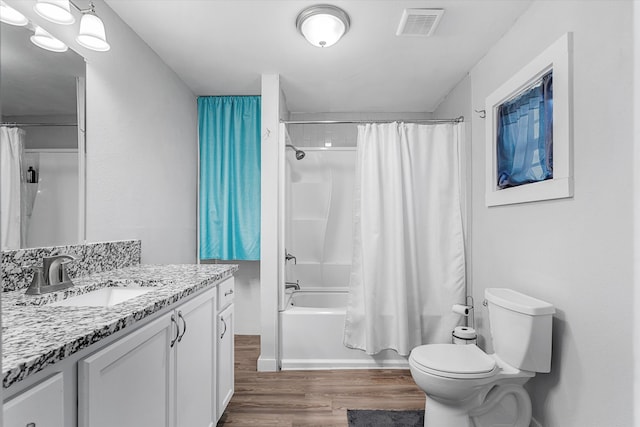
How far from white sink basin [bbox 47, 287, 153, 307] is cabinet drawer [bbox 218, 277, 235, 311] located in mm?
418

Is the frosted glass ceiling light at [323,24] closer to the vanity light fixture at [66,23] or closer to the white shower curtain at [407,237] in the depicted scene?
the white shower curtain at [407,237]

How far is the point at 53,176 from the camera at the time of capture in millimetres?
1561

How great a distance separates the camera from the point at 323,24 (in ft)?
6.52

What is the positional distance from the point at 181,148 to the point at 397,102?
6.77 ft

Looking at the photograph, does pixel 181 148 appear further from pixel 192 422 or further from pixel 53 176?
pixel 192 422

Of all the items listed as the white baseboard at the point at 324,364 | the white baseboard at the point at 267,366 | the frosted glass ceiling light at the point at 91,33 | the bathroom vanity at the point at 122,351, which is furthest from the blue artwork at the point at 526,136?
the frosted glass ceiling light at the point at 91,33

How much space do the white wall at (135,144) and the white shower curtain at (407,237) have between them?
1417 millimetres

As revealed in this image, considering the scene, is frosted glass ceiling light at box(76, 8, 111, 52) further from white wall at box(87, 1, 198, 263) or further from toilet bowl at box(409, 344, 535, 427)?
toilet bowl at box(409, 344, 535, 427)

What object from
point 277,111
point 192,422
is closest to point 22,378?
point 192,422

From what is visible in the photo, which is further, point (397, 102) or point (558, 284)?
point (397, 102)

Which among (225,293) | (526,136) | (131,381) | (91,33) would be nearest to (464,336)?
(526,136)

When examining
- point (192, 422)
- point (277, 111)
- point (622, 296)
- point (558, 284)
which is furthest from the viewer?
point (277, 111)

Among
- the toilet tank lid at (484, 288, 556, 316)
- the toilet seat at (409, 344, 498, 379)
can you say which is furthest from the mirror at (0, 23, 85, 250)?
the toilet tank lid at (484, 288, 556, 316)

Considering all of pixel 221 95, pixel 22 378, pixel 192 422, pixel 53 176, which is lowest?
pixel 192 422
